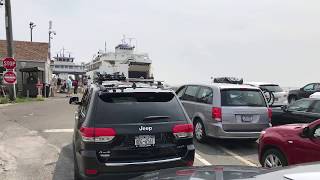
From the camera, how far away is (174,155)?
22.3 feet

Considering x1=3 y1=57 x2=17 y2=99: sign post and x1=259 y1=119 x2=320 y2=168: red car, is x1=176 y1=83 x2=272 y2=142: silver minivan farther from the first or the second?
x1=3 y1=57 x2=17 y2=99: sign post

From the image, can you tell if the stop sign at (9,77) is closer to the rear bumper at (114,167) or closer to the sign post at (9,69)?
the sign post at (9,69)

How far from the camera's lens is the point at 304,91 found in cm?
2809

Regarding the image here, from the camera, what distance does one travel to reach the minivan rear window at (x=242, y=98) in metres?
12.0

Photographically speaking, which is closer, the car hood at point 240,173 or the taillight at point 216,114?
the car hood at point 240,173

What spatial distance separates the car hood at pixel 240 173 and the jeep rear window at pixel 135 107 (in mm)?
2409

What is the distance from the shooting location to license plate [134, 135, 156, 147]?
21.7 feet

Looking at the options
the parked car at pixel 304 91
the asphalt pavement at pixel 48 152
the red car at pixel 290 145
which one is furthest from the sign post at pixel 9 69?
the red car at pixel 290 145

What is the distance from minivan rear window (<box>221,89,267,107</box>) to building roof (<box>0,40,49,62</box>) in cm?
3040

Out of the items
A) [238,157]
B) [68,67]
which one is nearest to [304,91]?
[238,157]

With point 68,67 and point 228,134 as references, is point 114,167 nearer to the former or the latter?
point 228,134

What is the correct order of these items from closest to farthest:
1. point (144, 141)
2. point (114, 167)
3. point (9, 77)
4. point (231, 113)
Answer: point (114, 167)
point (144, 141)
point (231, 113)
point (9, 77)

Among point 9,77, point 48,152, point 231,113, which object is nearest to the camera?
point 48,152

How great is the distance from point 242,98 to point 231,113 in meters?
0.62
